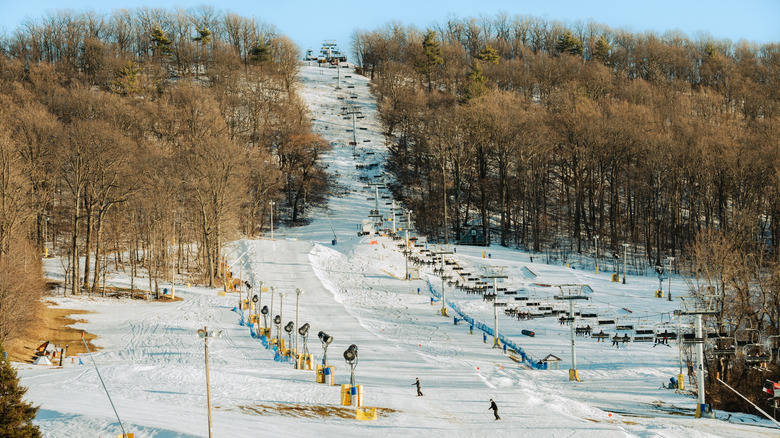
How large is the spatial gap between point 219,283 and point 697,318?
43.5 m

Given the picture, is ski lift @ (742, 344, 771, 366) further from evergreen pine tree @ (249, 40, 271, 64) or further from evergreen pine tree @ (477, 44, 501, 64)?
evergreen pine tree @ (249, 40, 271, 64)

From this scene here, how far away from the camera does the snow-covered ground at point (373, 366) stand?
92.7ft

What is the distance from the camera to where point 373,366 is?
1523 inches

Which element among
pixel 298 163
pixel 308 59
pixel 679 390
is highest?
pixel 308 59

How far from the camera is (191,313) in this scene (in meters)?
52.1

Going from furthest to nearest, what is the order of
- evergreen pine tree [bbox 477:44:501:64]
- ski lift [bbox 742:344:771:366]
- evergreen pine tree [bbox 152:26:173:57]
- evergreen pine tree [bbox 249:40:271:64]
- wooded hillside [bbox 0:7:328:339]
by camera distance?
evergreen pine tree [bbox 477:44:501:64], evergreen pine tree [bbox 152:26:173:57], evergreen pine tree [bbox 249:40:271:64], wooded hillside [bbox 0:7:328:339], ski lift [bbox 742:344:771:366]

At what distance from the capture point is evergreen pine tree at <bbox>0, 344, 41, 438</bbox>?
22.2 m

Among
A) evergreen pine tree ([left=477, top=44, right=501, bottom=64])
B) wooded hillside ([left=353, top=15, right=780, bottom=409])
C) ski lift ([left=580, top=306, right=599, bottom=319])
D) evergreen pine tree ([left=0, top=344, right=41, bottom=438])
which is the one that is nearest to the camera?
evergreen pine tree ([left=0, top=344, right=41, bottom=438])

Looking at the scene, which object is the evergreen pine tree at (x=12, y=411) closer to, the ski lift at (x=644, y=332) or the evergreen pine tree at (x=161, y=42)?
the ski lift at (x=644, y=332)

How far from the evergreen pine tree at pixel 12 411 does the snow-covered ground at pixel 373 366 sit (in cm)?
374

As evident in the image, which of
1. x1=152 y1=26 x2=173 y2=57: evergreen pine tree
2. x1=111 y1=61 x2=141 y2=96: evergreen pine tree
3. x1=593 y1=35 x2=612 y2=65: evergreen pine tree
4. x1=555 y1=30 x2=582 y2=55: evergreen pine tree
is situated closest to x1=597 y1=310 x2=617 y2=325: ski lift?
x1=111 y1=61 x2=141 y2=96: evergreen pine tree

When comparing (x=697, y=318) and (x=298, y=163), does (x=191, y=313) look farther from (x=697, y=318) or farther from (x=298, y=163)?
(x=298, y=163)

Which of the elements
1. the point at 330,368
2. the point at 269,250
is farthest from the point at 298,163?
the point at 330,368

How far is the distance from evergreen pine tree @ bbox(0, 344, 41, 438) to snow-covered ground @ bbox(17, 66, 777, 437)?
3.74m
